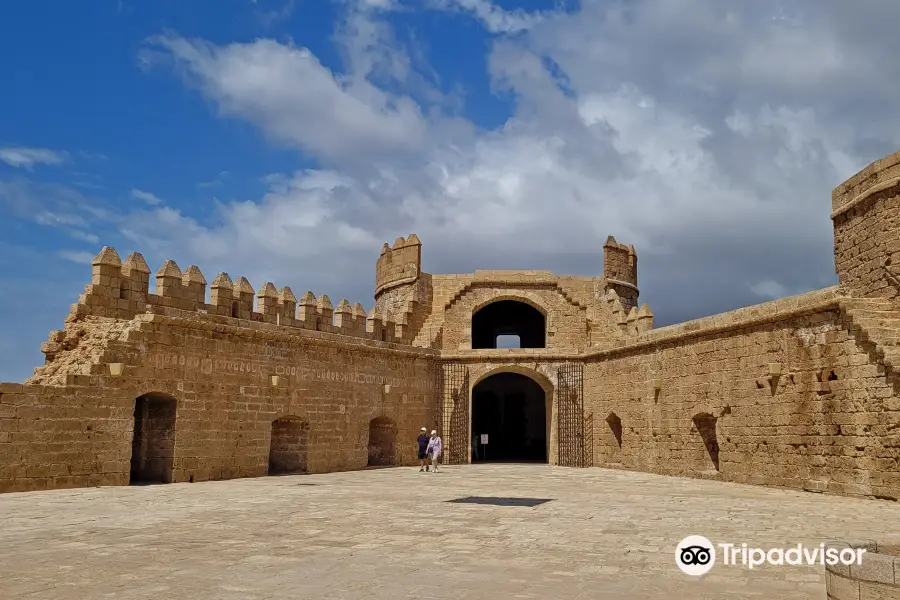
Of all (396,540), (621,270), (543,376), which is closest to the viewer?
(396,540)

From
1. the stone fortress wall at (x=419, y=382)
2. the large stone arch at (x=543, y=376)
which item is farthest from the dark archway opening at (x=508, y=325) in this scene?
the large stone arch at (x=543, y=376)

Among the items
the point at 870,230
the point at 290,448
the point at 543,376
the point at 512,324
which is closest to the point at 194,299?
the point at 290,448

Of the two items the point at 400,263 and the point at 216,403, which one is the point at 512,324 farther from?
the point at 216,403

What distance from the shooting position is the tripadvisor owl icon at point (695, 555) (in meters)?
6.48

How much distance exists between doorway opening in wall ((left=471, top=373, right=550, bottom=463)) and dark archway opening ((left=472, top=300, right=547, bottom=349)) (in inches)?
67.8

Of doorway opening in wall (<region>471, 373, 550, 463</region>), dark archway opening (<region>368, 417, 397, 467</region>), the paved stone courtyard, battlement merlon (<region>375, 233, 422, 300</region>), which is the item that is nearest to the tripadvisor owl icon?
the paved stone courtyard

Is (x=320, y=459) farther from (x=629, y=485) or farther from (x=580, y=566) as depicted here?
(x=580, y=566)

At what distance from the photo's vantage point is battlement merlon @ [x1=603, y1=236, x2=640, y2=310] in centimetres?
2527

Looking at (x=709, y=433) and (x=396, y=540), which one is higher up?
(x=709, y=433)

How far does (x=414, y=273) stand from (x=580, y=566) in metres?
18.0

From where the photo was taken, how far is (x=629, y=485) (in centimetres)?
1526

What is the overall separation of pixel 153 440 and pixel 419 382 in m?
8.62

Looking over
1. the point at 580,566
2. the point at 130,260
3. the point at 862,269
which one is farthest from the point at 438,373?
the point at 580,566

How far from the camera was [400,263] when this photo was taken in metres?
24.7
